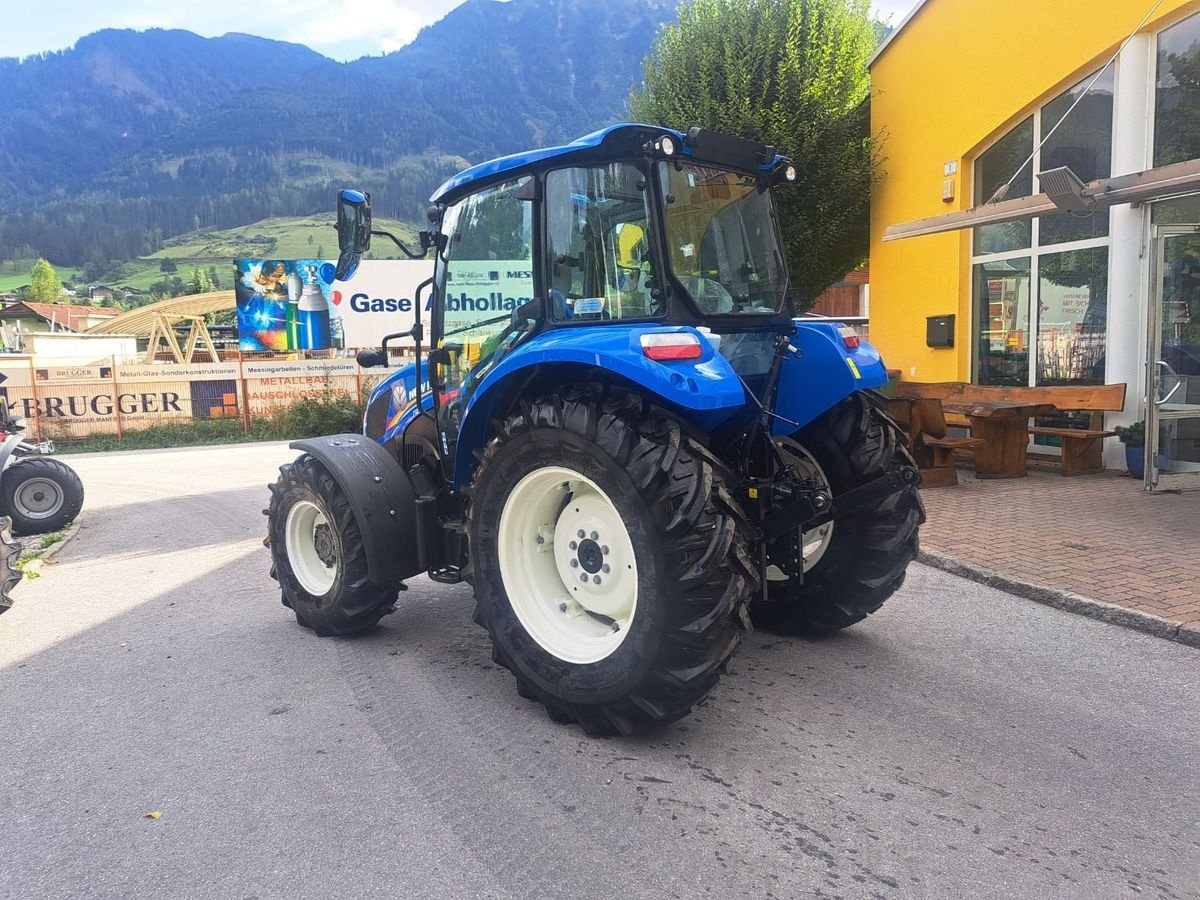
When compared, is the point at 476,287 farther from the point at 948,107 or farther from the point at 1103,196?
the point at 948,107

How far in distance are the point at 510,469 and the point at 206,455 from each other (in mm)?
15717

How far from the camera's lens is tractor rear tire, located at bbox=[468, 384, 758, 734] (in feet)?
10.0

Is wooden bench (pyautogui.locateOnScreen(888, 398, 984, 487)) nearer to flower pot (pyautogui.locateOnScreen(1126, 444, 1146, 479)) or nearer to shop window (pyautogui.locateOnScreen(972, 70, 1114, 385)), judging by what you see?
flower pot (pyautogui.locateOnScreen(1126, 444, 1146, 479))

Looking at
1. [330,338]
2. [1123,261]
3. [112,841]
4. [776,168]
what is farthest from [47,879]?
[330,338]

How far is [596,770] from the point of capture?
3100 millimetres

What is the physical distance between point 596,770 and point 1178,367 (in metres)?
7.92

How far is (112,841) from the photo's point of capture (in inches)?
107

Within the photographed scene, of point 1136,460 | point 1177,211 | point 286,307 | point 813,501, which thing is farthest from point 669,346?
point 286,307

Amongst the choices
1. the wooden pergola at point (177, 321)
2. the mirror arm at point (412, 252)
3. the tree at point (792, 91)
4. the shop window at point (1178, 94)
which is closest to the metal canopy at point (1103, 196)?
the shop window at point (1178, 94)

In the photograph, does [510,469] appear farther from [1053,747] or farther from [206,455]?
[206,455]

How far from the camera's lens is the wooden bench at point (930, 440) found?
28.4 feet

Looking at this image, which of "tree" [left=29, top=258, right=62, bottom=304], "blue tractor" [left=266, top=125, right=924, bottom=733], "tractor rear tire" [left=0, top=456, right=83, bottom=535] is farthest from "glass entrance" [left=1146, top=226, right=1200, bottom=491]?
"tree" [left=29, top=258, right=62, bottom=304]

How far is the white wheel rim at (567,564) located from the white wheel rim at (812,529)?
0.97 m

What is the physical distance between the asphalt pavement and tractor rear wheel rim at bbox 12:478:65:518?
14.2ft
